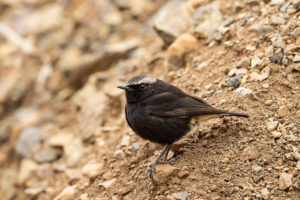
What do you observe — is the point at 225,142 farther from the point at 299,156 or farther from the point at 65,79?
the point at 65,79

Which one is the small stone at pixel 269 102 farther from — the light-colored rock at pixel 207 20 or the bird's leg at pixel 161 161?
the light-colored rock at pixel 207 20

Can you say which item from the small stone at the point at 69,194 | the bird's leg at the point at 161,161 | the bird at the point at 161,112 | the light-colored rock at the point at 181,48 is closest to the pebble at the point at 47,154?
the small stone at the point at 69,194

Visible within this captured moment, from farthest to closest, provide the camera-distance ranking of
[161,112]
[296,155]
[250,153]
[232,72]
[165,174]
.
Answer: [232,72]
[161,112]
[165,174]
[250,153]
[296,155]

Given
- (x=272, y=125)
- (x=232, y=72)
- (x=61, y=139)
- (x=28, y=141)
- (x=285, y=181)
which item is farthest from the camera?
(x=28, y=141)

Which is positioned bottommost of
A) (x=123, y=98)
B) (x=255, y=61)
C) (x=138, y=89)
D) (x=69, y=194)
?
(x=69, y=194)

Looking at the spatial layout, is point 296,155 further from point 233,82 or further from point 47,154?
point 47,154

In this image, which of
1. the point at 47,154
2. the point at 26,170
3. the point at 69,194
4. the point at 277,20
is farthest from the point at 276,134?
the point at 26,170
